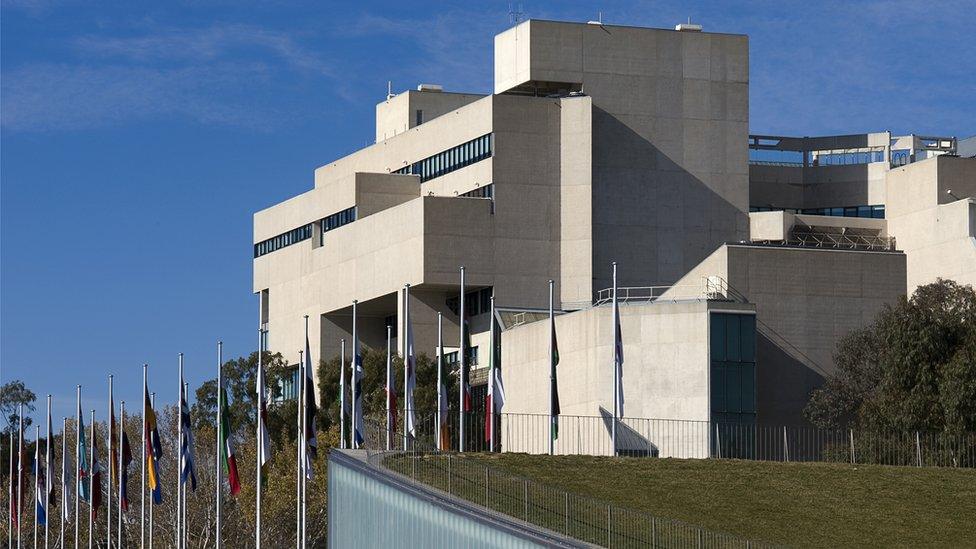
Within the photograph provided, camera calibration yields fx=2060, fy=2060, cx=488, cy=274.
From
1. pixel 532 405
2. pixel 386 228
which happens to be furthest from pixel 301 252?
pixel 532 405

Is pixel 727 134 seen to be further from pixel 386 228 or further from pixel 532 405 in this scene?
pixel 532 405

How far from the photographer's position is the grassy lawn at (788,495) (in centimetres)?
6362

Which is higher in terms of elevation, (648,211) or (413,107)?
(413,107)

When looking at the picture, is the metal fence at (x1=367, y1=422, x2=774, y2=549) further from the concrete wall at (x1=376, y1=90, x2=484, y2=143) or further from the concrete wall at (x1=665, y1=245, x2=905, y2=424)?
the concrete wall at (x1=376, y1=90, x2=484, y2=143)

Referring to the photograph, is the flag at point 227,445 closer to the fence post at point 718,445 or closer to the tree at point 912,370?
the fence post at point 718,445

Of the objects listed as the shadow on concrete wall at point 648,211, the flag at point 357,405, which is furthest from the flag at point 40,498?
the shadow on concrete wall at point 648,211

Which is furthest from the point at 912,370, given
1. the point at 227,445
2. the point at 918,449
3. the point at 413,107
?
the point at 413,107

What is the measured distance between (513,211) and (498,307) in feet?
26.4

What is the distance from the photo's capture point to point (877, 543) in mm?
62344

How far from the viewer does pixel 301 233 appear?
139 m

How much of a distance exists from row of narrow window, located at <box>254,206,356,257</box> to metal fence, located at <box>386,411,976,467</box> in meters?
34.7

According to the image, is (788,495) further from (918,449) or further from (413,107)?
(413,107)

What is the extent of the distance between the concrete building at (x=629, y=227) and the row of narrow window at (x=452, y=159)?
18 centimetres

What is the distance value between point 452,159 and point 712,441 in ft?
133
